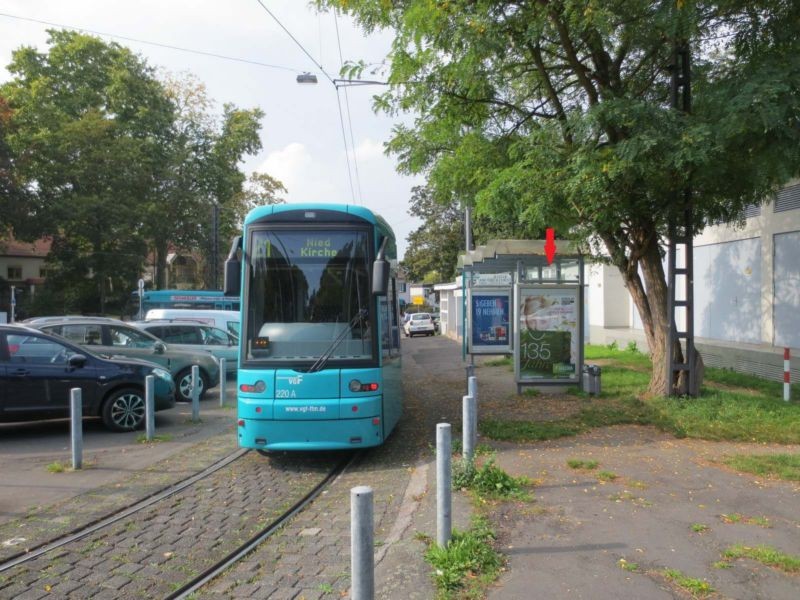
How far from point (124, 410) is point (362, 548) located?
787cm

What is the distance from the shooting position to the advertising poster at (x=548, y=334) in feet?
40.8

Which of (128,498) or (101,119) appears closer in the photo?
(128,498)

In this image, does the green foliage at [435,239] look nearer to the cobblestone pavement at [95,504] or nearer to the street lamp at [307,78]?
the street lamp at [307,78]

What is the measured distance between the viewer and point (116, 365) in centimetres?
997

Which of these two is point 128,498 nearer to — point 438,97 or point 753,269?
point 438,97

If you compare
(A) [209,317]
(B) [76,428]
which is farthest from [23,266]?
(B) [76,428]

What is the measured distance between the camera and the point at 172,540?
540 centimetres

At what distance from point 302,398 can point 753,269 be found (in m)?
14.6

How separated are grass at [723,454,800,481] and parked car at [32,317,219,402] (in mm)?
10063

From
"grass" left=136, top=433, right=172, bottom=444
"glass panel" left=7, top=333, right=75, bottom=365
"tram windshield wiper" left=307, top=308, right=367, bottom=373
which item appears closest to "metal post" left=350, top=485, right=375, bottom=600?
"tram windshield wiper" left=307, top=308, right=367, bottom=373

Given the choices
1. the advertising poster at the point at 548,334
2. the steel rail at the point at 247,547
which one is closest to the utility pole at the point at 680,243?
the advertising poster at the point at 548,334

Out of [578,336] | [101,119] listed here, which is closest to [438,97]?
[578,336]

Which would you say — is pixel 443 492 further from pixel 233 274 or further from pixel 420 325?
pixel 420 325

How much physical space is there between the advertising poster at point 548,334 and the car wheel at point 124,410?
6.76m
